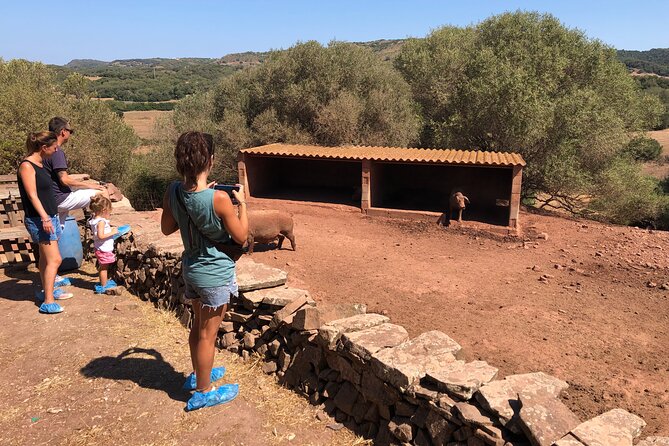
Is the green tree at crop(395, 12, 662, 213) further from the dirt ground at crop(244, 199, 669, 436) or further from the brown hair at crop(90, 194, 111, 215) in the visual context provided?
the brown hair at crop(90, 194, 111, 215)

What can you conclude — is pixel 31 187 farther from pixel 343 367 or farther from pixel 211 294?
pixel 343 367

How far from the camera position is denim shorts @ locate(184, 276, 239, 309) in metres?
3.36

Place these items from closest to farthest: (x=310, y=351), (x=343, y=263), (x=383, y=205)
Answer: (x=310, y=351)
(x=343, y=263)
(x=383, y=205)

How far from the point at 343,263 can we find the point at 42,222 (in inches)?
188

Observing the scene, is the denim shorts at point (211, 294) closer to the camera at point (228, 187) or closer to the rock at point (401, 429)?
the camera at point (228, 187)

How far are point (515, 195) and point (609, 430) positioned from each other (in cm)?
863

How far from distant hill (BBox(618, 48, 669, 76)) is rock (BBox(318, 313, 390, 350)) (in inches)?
2881

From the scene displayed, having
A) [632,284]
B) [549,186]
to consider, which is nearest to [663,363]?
[632,284]

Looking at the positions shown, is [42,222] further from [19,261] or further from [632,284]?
[632,284]

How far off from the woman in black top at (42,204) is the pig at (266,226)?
3219 millimetres

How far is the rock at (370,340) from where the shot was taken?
12.6 ft

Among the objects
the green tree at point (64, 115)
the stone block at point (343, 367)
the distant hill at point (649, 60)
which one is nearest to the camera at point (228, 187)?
the stone block at point (343, 367)

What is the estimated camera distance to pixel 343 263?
850 cm

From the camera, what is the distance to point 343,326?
13.9 feet
